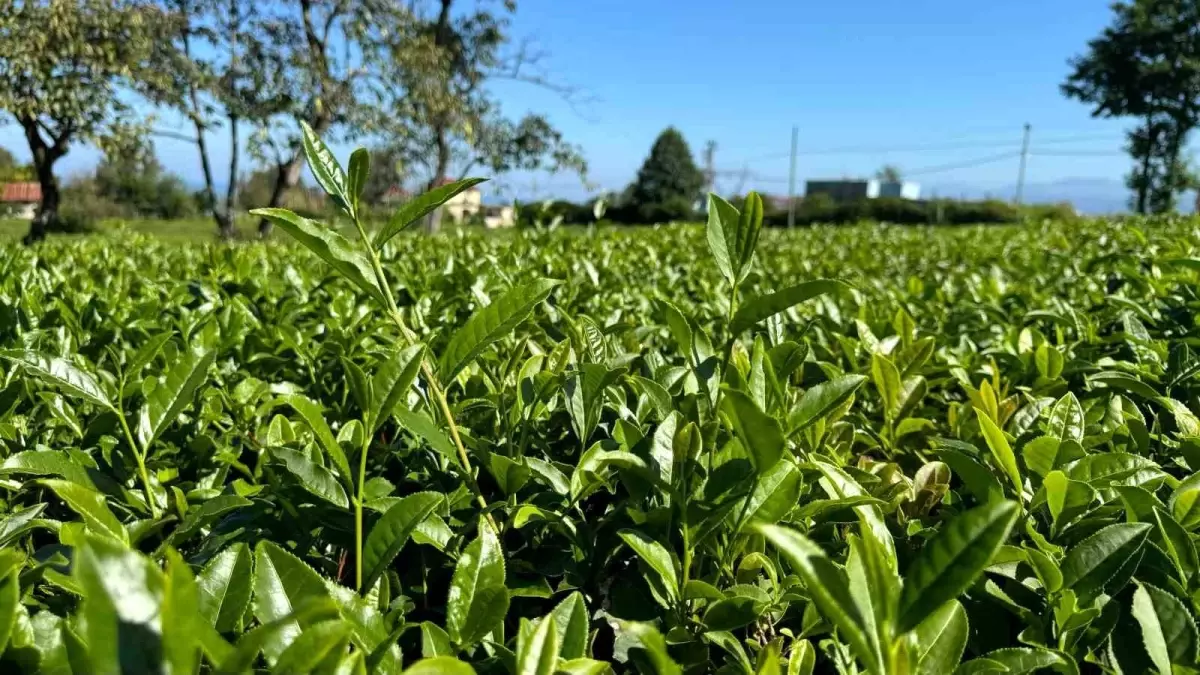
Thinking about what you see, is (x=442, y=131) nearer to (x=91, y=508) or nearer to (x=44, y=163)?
(x=44, y=163)

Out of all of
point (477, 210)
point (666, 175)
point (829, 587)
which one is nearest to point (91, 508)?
point (829, 587)

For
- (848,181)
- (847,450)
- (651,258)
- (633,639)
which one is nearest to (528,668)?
(633,639)

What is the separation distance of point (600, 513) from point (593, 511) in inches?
0.5

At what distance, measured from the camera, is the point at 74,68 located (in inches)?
569

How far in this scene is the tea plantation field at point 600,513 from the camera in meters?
0.66

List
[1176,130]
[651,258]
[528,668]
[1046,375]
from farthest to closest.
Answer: [1176,130]
[651,258]
[1046,375]
[528,668]

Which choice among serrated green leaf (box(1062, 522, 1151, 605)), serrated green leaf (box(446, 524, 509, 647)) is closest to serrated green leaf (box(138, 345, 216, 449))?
serrated green leaf (box(446, 524, 509, 647))

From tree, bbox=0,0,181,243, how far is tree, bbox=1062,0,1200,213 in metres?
46.8

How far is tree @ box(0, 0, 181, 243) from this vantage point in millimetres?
13055

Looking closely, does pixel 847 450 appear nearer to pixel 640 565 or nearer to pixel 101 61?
pixel 640 565

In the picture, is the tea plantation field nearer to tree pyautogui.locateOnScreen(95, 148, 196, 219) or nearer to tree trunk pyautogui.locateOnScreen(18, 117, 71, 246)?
tree trunk pyautogui.locateOnScreen(18, 117, 71, 246)

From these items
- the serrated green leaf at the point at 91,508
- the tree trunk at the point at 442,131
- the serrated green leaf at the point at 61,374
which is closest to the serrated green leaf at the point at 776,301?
the serrated green leaf at the point at 91,508

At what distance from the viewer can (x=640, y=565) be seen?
1.00m

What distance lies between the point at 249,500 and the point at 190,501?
23 centimetres
